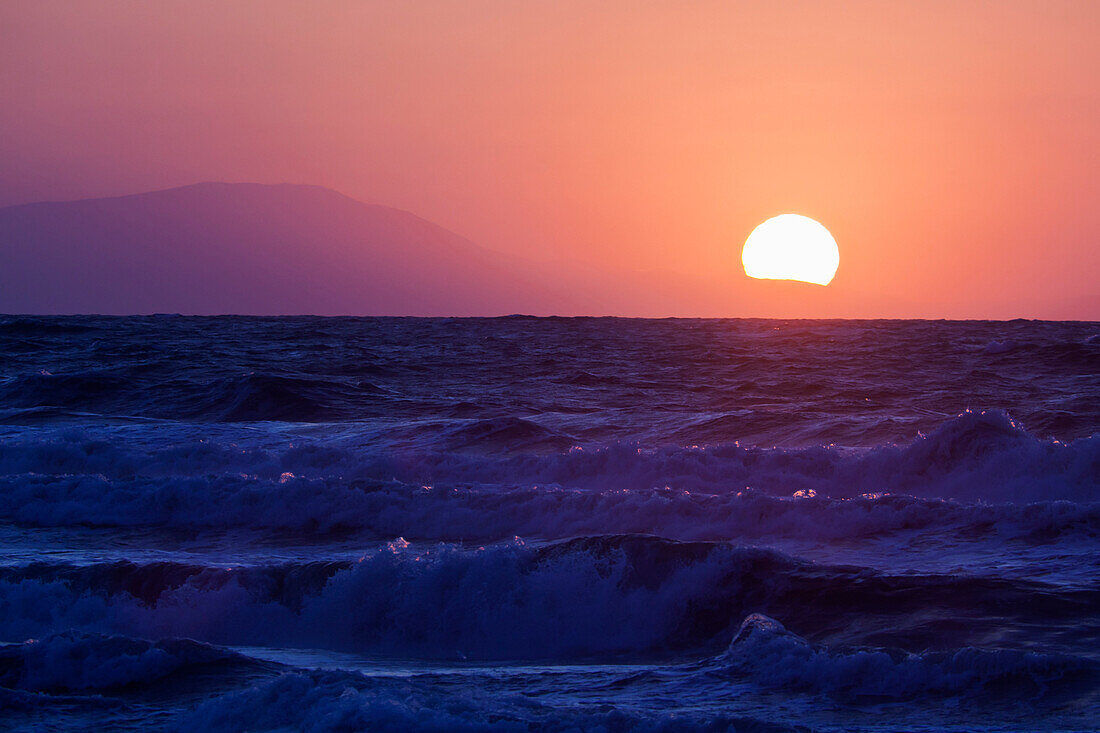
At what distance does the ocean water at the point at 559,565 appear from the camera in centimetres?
524

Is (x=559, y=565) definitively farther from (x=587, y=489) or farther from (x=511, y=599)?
(x=587, y=489)

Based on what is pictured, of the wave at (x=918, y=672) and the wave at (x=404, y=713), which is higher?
the wave at (x=918, y=672)

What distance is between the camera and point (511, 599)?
24.9ft

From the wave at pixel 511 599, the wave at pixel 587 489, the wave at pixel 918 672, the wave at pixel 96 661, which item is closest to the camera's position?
the wave at pixel 918 672

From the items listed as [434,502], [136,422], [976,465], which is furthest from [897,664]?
[136,422]

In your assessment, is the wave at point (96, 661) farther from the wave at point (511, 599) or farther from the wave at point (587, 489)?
the wave at point (587, 489)

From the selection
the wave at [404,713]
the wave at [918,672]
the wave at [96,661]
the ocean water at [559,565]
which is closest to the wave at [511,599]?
the ocean water at [559,565]

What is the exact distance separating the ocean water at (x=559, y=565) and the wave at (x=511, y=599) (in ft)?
0.09

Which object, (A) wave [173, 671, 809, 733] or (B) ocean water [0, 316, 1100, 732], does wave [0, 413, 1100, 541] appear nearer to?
(B) ocean water [0, 316, 1100, 732]

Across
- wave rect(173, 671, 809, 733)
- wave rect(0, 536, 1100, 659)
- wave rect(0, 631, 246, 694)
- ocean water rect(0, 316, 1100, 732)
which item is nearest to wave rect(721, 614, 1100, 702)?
ocean water rect(0, 316, 1100, 732)

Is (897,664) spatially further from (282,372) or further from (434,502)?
(282,372)

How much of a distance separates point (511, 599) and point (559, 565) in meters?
0.55

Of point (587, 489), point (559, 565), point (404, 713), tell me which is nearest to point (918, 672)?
point (404, 713)

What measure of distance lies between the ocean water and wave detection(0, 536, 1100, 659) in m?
0.03
